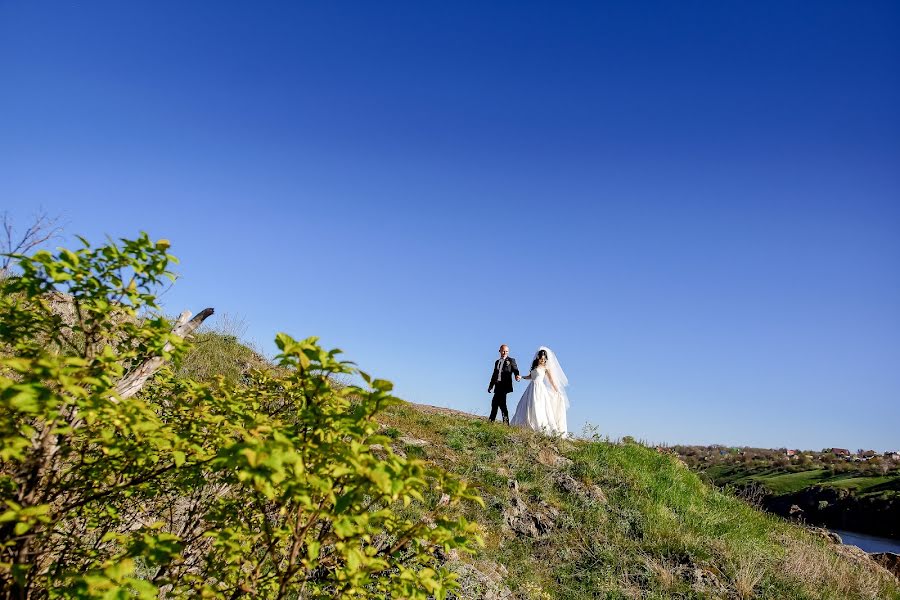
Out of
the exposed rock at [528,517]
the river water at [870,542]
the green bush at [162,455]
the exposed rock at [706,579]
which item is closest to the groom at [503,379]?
the exposed rock at [528,517]

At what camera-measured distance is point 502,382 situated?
48.1 feet

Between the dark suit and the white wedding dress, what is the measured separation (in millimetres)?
459

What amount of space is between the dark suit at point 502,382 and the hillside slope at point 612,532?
6.60 ft

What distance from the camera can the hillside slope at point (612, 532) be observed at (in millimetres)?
7031

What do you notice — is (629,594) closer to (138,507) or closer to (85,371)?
(138,507)

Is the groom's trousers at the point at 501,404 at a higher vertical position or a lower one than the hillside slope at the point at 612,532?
higher

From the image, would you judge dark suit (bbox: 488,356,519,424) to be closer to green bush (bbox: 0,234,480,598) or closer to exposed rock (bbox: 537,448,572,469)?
exposed rock (bbox: 537,448,572,469)

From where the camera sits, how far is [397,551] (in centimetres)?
275

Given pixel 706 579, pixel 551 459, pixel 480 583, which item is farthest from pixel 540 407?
pixel 480 583

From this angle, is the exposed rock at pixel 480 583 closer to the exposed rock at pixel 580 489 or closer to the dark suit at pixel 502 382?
the exposed rock at pixel 580 489

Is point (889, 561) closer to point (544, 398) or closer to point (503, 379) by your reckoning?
point (544, 398)

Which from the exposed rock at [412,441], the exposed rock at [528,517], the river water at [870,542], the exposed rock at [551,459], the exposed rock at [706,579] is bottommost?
the river water at [870,542]

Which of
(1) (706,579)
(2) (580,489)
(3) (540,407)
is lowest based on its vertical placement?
(1) (706,579)

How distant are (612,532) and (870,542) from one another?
22.0m
